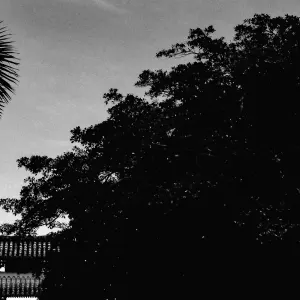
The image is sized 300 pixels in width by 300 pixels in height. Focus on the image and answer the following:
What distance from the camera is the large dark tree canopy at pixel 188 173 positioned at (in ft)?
21.2

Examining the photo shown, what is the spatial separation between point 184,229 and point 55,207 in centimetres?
302

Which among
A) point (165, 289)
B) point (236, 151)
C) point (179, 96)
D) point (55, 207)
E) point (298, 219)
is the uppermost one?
point (179, 96)

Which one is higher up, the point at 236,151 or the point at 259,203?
the point at 236,151

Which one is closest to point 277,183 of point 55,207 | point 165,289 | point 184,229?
point 184,229

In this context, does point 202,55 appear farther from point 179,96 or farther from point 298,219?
point 298,219

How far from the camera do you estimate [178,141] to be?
7910mm

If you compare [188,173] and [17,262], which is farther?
[17,262]

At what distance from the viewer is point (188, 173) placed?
7.38 meters

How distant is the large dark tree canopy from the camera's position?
6.47 m

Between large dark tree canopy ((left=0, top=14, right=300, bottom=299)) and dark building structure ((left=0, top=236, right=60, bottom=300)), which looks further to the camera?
dark building structure ((left=0, top=236, right=60, bottom=300))

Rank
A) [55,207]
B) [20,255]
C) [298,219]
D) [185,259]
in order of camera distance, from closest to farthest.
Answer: [298,219]
[185,259]
[55,207]
[20,255]

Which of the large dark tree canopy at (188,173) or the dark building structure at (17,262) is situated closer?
the large dark tree canopy at (188,173)

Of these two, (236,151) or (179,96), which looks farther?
(179,96)

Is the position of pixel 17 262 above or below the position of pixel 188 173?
below
